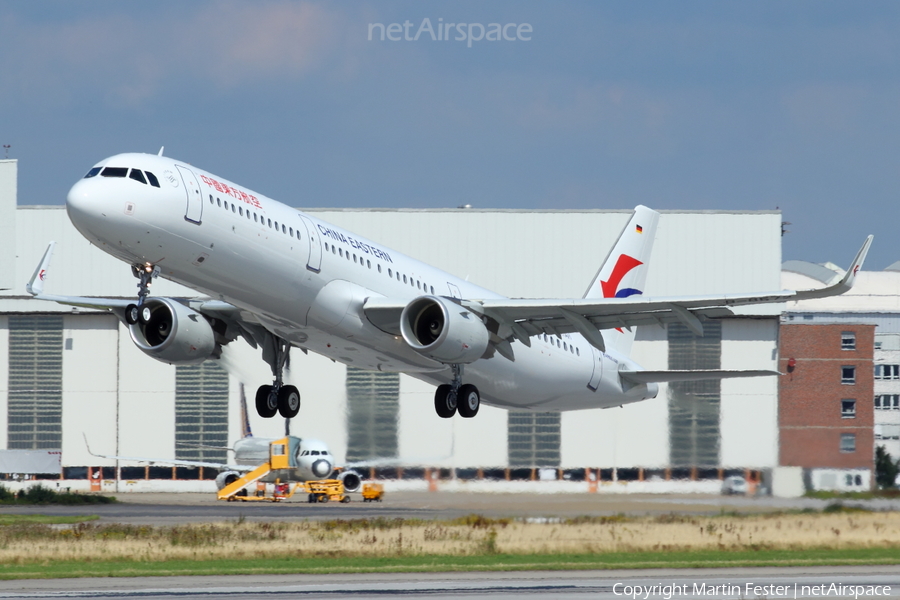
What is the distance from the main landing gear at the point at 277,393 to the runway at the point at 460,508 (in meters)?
14.0

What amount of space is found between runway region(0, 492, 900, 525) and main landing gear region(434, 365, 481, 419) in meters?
14.9

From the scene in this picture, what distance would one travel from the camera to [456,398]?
33.2 meters

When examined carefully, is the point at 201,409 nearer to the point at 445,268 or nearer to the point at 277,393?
the point at 445,268

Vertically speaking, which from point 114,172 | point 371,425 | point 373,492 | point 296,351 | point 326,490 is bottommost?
point 326,490

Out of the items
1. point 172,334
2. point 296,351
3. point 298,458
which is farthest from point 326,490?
point 172,334

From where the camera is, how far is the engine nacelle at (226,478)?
64438 millimetres

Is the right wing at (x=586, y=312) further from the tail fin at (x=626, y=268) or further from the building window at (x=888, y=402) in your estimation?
the building window at (x=888, y=402)

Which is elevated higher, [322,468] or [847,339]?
[847,339]

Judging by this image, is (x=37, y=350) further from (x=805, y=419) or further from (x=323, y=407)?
(x=805, y=419)

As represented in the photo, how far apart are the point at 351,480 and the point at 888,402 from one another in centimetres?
7803

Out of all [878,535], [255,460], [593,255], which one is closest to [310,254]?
[878,535]

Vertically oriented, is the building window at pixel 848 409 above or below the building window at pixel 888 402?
above

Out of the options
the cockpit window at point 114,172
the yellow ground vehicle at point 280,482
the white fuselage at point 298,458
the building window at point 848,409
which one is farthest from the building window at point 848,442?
the cockpit window at point 114,172

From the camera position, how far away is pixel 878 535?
4103cm
